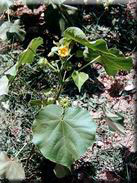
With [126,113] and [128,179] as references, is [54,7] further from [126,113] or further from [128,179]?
[128,179]

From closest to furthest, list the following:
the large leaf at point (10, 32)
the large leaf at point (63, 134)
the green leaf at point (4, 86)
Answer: the large leaf at point (63, 134) → the green leaf at point (4, 86) → the large leaf at point (10, 32)

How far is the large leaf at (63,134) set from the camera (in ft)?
6.86

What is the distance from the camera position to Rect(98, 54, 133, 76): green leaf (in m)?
2.25

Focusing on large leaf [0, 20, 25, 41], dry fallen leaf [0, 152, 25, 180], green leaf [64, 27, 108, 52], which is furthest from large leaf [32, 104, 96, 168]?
large leaf [0, 20, 25, 41]

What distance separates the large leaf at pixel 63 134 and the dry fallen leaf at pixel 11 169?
0.82ft

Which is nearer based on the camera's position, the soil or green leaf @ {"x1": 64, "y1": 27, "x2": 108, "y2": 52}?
green leaf @ {"x1": 64, "y1": 27, "x2": 108, "y2": 52}

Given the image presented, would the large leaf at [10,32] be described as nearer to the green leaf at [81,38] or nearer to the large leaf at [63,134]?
the green leaf at [81,38]

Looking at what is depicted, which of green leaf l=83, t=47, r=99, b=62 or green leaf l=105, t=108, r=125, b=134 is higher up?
green leaf l=83, t=47, r=99, b=62

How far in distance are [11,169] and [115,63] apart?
793 millimetres

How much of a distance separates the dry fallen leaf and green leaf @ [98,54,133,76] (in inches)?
28.8

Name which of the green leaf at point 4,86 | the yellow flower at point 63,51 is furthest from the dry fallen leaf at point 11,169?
the yellow flower at point 63,51

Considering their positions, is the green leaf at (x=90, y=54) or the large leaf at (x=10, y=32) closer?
the green leaf at (x=90, y=54)

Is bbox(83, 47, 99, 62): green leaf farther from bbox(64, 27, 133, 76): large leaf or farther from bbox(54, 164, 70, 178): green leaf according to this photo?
bbox(54, 164, 70, 178): green leaf

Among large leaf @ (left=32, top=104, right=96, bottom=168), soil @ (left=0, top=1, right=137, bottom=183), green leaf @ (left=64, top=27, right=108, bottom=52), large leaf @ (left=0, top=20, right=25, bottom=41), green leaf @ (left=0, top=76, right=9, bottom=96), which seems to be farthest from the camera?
large leaf @ (left=0, top=20, right=25, bottom=41)
